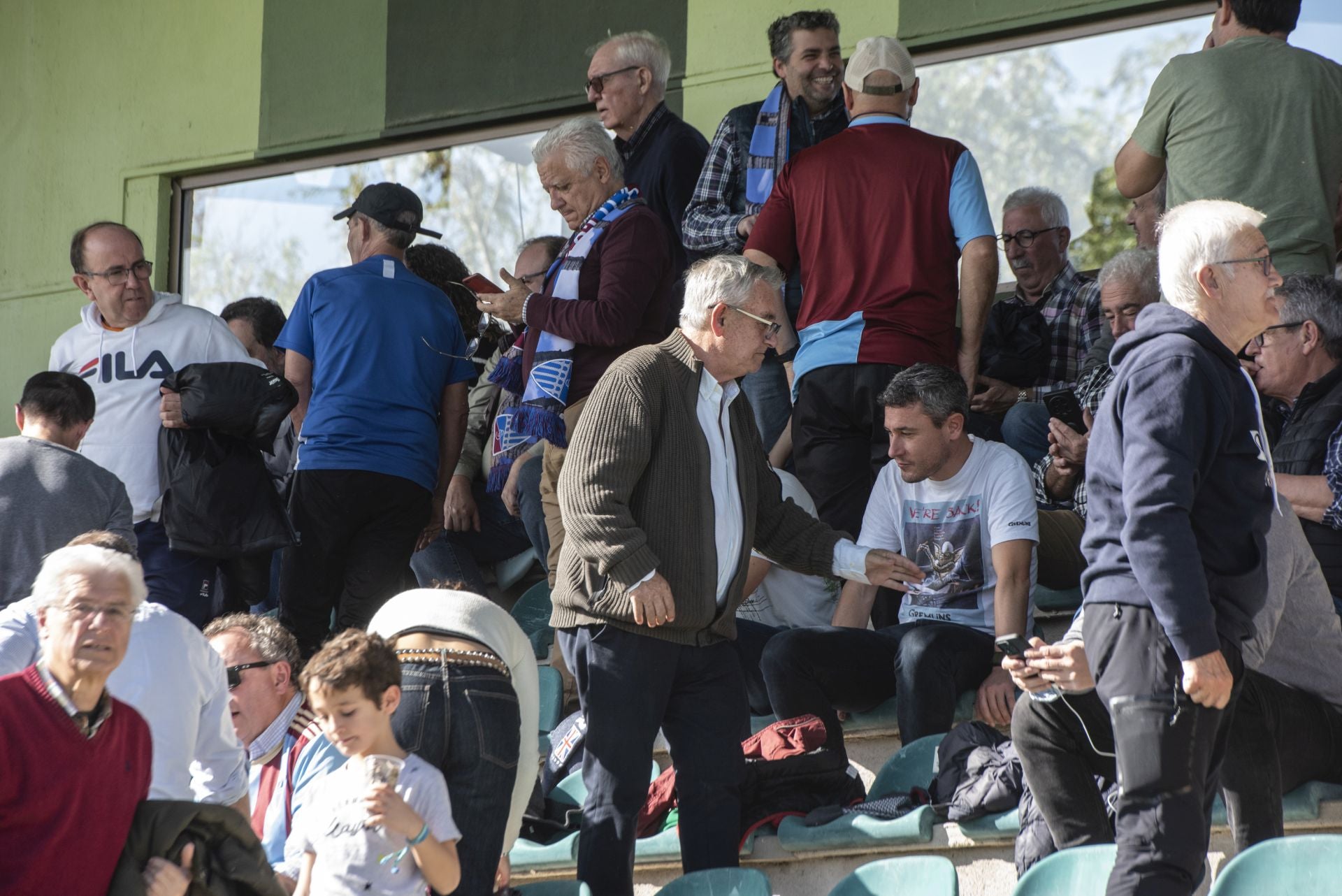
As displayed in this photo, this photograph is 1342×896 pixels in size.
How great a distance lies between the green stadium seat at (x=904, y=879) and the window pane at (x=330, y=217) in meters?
4.21

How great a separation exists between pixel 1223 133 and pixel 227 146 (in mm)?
4770

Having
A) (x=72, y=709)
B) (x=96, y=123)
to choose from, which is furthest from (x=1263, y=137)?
(x=96, y=123)

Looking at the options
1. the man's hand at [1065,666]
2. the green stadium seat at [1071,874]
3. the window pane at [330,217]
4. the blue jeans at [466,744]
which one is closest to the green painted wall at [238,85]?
the window pane at [330,217]

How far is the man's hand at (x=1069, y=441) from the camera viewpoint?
15.4ft

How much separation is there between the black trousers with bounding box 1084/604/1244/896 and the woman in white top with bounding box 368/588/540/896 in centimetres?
118

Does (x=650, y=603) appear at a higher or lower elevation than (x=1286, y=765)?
higher

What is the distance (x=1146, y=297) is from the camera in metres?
4.84

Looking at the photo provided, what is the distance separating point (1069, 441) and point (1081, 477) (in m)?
0.16

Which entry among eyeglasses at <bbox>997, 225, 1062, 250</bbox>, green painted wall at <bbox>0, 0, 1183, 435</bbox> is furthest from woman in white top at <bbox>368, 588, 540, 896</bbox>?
green painted wall at <bbox>0, 0, 1183, 435</bbox>

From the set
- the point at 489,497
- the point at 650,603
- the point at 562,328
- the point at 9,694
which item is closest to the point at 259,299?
the point at 489,497

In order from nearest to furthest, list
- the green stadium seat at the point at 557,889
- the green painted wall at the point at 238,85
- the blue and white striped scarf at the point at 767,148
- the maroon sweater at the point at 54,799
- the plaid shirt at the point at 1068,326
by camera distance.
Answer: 1. the maroon sweater at the point at 54,799
2. the green stadium seat at the point at 557,889
3. the blue and white striped scarf at the point at 767,148
4. the plaid shirt at the point at 1068,326
5. the green painted wall at the point at 238,85

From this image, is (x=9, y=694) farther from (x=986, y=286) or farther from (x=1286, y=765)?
(x=986, y=286)

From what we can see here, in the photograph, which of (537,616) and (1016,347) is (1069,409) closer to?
(1016,347)

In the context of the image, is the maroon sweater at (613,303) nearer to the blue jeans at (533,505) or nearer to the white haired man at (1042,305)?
the blue jeans at (533,505)
